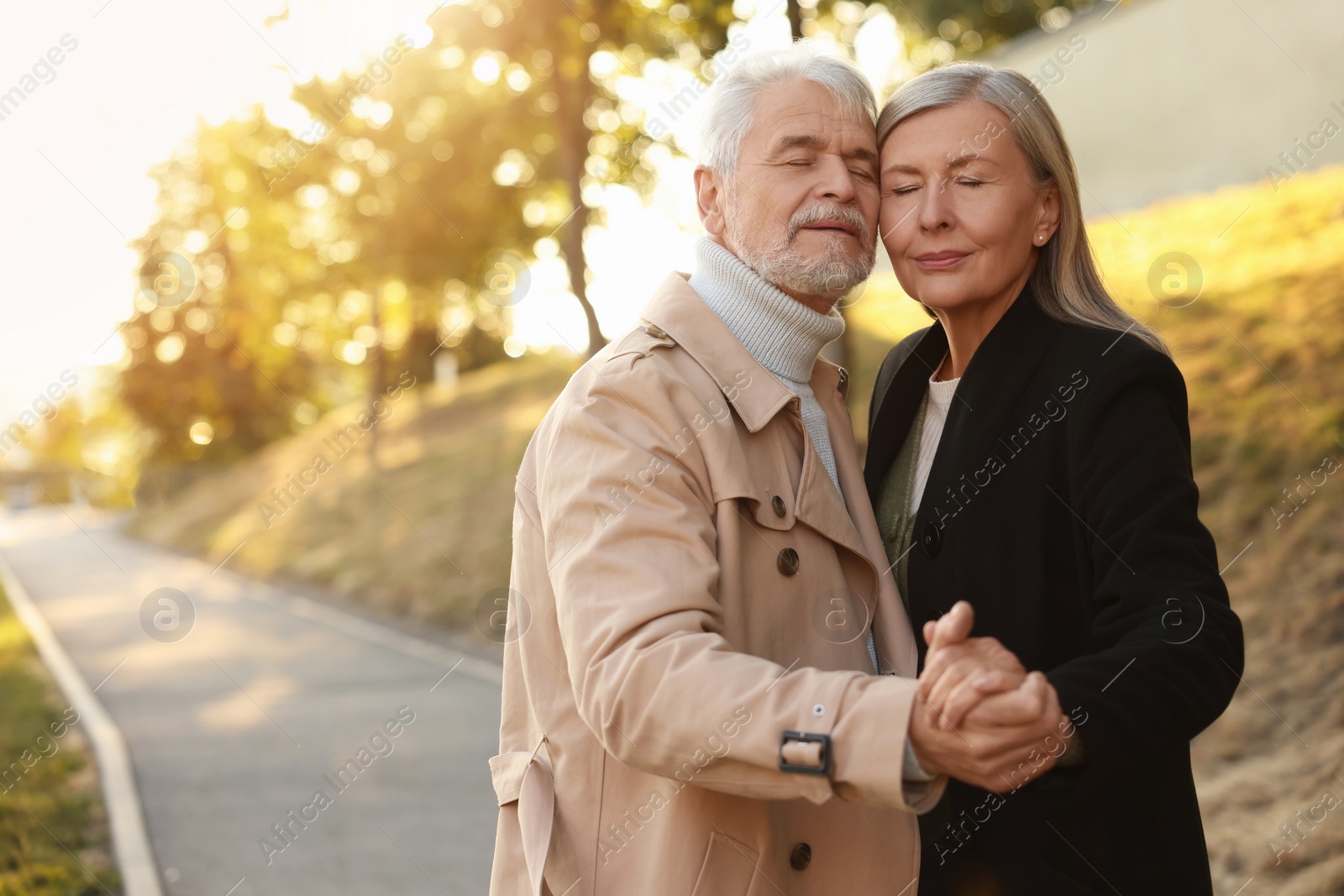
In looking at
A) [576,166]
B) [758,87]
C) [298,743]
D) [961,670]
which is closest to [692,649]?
[961,670]

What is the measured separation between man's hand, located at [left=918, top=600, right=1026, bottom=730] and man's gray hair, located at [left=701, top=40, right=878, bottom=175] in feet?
4.70

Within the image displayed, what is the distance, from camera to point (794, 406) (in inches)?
98.3

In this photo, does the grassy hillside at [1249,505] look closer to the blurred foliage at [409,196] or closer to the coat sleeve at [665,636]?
the coat sleeve at [665,636]

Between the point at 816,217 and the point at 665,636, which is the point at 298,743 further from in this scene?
the point at 665,636

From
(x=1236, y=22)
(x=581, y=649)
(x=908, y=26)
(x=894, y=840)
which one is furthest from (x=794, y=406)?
(x=908, y=26)

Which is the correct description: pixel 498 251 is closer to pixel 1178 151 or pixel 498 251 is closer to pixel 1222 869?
pixel 1178 151

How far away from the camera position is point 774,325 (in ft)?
8.74

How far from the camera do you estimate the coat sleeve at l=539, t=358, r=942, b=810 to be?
72.8 inches

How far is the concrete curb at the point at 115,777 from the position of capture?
5.93 metres

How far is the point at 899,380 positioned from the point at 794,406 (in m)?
0.81

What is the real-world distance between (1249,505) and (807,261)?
5442 millimetres

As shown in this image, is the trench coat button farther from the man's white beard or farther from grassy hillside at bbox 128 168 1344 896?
grassy hillside at bbox 128 168 1344 896

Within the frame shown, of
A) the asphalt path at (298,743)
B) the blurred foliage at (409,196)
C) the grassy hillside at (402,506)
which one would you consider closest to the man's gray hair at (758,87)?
the blurred foliage at (409,196)

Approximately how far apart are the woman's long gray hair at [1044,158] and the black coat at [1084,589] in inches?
2.9
